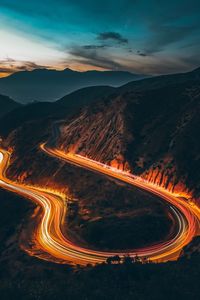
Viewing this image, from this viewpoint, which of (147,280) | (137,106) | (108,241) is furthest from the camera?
(137,106)

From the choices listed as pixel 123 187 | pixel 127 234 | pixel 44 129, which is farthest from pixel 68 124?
pixel 127 234

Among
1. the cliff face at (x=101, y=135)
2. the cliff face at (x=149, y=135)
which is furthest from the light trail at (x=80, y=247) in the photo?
the cliff face at (x=101, y=135)

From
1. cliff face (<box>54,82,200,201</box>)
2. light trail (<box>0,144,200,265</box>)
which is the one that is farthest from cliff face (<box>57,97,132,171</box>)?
light trail (<box>0,144,200,265</box>)

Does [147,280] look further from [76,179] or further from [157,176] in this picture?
[76,179]

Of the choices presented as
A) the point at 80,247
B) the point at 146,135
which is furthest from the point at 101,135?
the point at 80,247

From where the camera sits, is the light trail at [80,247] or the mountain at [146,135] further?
the mountain at [146,135]

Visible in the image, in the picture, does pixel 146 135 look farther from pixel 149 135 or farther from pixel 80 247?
pixel 80 247

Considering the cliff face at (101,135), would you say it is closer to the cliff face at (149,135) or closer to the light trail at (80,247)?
the cliff face at (149,135)

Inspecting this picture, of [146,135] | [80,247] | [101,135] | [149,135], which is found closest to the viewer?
[80,247]
